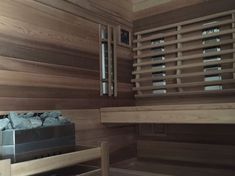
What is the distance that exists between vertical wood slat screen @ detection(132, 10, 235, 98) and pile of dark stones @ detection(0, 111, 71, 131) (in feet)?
4.00

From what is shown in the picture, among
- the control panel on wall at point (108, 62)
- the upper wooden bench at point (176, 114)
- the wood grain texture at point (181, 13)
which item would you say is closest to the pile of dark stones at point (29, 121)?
the upper wooden bench at point (176, 114)

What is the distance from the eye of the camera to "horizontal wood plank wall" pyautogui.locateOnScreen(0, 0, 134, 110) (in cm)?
174

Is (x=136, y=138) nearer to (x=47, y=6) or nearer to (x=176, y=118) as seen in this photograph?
(x=176, y=118)

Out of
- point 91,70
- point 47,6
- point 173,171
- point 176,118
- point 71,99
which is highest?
point 47,6

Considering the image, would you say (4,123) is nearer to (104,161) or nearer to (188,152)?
(104,161)

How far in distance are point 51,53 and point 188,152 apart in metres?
1.50

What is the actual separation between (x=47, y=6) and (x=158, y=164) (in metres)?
1.73

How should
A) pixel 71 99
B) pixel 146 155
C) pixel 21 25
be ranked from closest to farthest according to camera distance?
pixel 21 25, pixel 71 99, pixel 146 155

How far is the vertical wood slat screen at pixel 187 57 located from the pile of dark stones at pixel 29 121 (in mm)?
1219

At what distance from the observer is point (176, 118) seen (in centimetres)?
194

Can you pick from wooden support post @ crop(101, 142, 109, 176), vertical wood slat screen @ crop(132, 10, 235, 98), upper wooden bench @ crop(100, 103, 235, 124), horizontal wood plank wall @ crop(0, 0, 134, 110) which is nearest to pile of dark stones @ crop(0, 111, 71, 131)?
horizontal wood plank wall @ crop(0, 0, 134, 110)

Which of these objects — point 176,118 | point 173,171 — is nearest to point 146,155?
point 173,171

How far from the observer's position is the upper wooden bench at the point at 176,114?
173 cm

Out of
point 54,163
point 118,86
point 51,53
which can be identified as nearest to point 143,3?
point 118,86
